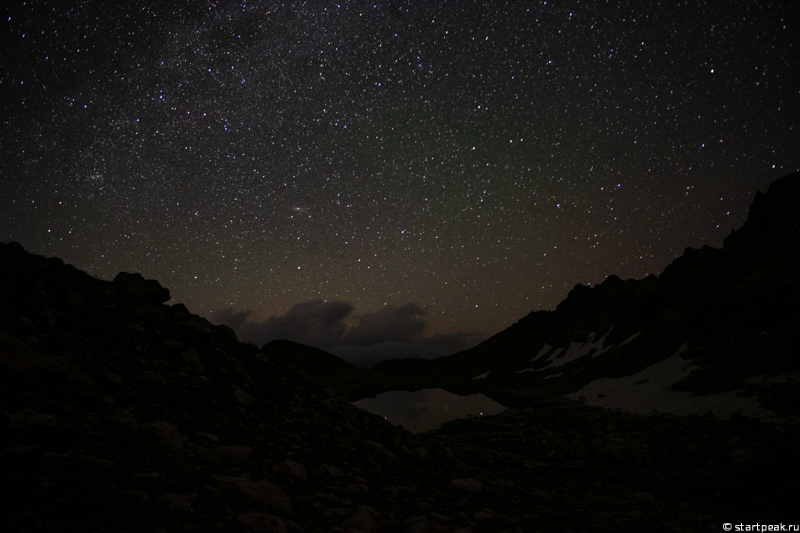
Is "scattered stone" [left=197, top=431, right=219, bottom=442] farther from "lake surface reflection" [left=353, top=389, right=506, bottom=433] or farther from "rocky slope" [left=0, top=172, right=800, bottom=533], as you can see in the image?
"lake surface reflection" [left=353, top=389, right=506, bottom=433]

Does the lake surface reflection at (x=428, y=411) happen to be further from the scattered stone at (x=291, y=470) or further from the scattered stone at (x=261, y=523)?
the scattered stone at (x=261, y=523)

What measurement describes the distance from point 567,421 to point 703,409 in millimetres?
8638

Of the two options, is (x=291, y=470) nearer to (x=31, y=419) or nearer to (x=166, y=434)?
(x=166, y=434)

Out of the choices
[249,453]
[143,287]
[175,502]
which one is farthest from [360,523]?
[143,287]

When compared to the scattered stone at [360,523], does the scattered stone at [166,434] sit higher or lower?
higher

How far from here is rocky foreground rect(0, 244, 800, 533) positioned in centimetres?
357

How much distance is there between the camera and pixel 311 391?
9.44 metres

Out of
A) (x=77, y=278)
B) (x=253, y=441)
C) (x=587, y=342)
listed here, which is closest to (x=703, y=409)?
(x=253, y=441)

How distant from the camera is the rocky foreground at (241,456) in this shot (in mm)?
3572

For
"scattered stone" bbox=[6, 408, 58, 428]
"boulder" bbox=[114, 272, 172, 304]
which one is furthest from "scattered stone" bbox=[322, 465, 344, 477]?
"boulder" bbox=[114, 272, 172, 304]

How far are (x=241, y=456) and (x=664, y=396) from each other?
33.3 metres

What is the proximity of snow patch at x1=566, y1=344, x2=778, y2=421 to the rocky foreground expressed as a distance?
27.8 ft

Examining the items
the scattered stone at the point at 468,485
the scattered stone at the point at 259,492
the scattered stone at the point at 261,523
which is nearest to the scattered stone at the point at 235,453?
the scattered stone at the point at 259,492

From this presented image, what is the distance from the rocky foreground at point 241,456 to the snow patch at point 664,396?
A: 8.48 meters
